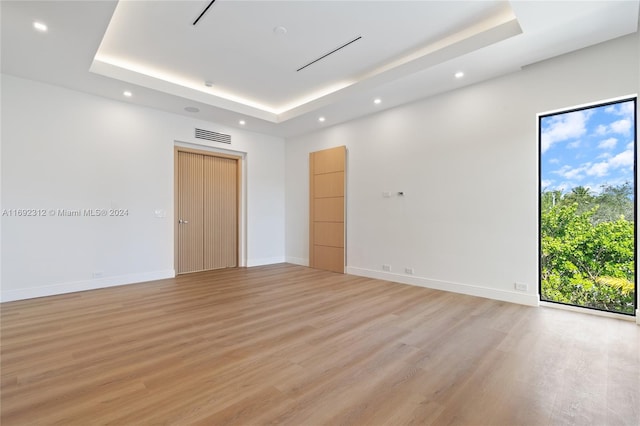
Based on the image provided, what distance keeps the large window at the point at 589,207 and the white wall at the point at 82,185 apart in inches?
255

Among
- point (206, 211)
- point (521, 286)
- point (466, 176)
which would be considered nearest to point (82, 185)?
point (206, 211)

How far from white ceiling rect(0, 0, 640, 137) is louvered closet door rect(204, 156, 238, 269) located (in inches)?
69.5

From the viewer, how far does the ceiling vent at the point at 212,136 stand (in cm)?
634

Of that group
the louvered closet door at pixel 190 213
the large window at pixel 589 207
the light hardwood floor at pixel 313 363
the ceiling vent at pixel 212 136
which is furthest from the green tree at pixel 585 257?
the louvered closet door at pixel 190 213

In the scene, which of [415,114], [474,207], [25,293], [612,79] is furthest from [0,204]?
[612,79]

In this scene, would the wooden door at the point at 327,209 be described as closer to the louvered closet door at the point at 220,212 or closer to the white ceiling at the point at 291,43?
the white ceiling at the point at 291,43

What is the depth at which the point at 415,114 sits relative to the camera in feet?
17.6

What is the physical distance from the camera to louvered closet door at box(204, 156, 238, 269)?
675 centimetres

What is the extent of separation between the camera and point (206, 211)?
264 inches

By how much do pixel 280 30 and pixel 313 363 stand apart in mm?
3861

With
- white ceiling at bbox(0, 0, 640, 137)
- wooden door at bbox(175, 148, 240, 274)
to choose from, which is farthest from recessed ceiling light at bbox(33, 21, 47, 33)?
wooden door at bbox(175, 148, 240, 274)

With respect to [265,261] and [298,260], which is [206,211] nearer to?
[265,261]

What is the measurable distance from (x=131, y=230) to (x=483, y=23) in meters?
6.43

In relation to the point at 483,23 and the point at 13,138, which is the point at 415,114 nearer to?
the point at 483,23
